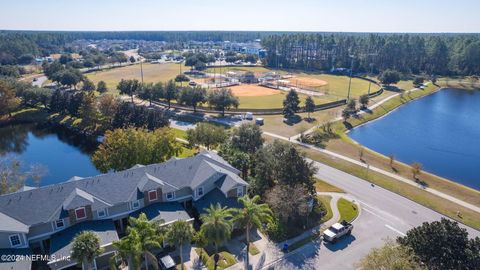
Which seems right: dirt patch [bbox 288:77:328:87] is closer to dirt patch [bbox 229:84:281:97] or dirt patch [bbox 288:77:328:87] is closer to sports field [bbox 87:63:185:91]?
dirt patch [bbox 229:84:281:97]

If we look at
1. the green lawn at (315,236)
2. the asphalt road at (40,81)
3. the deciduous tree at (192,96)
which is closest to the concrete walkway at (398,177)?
the green lawn at (315,236)

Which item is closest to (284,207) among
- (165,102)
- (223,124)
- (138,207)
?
(138,207)

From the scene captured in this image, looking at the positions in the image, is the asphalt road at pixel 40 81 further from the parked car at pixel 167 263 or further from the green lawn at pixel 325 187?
the parked car at pixel 167 263

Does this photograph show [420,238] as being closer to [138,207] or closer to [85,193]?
[138,207]

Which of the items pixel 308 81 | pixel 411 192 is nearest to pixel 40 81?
pixel 308 81

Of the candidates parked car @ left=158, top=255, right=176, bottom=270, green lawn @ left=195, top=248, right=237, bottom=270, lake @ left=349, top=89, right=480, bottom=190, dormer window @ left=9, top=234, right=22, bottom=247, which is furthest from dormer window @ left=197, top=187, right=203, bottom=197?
lake @ left=349, top=89, right=480, bottom=190
